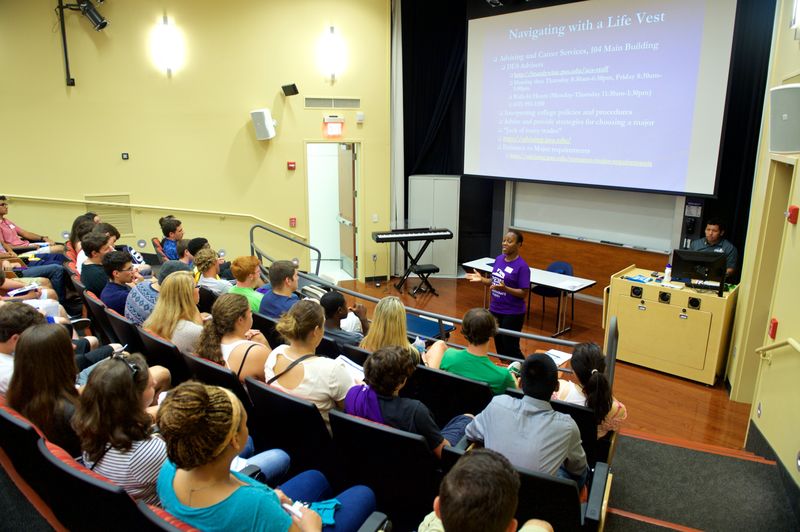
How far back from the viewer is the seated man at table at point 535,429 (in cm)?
248

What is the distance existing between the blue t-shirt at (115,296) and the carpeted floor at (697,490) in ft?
12.1

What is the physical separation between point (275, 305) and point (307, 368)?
1539 mm

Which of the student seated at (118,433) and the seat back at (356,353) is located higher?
the student seated at (118,433)

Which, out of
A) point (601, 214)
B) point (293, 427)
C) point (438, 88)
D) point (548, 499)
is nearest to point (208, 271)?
point (293, 427)

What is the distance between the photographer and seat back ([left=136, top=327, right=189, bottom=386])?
3.39 meters

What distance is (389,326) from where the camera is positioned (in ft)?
11.8

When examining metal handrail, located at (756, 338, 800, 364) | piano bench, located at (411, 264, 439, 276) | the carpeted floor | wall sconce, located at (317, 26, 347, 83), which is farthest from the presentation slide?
the carpeted floor

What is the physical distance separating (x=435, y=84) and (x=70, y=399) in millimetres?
8328

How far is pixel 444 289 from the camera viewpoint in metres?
9.10

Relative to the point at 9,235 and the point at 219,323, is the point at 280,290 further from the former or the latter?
the point at 9,235

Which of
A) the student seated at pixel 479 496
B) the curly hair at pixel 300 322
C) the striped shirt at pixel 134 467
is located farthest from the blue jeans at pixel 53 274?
the student seated at pixel 479 496

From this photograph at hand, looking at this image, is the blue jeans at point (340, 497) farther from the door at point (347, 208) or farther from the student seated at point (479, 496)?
the door at point (347, 208)

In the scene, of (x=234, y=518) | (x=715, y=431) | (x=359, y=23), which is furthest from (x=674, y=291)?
(x=359, y=23)

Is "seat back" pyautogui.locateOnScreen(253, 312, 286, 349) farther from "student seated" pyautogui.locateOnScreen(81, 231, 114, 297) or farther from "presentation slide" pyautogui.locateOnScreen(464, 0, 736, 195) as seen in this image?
"presentation slide" pyautogui.locateOnScreen(464, 0, 736, 195)
